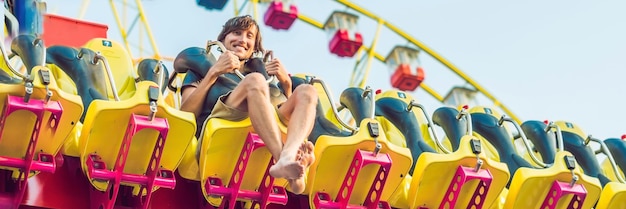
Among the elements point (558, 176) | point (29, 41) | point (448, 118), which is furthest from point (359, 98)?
point (29, 41)

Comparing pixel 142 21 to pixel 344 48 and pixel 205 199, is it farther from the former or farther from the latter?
pixel 205 199

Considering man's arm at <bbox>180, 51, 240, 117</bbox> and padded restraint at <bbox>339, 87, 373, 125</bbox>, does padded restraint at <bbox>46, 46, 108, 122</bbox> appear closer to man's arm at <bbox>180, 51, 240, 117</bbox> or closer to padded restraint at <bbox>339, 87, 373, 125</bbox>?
man's arm at <bbox>180, 51, 240, 117</bbox>

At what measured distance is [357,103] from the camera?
7320 mm

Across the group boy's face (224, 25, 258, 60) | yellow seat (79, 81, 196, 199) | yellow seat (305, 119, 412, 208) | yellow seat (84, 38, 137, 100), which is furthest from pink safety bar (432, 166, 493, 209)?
yellow seat (84, 38, 137, 100)

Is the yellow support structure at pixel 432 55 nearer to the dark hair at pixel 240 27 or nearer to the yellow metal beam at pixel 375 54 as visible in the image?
the yellow metal beam at pixel 375 54

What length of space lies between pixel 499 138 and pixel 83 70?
7.89 feet

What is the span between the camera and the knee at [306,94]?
6.18 meters

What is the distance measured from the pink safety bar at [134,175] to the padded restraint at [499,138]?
216 cm

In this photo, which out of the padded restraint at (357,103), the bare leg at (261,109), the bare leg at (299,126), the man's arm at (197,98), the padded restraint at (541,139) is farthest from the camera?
the padded restraint at (541,139)

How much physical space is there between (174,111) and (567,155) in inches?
84.2

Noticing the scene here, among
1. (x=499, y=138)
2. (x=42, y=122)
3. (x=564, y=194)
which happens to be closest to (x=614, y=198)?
(x=564, y=194)

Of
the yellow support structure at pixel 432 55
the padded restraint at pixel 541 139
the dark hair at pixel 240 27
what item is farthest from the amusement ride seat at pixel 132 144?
the yellow support structure at pixel 432 55

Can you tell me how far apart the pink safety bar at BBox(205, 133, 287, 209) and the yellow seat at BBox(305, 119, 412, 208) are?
0.67ft

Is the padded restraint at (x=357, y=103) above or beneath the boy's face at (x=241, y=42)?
beneath
